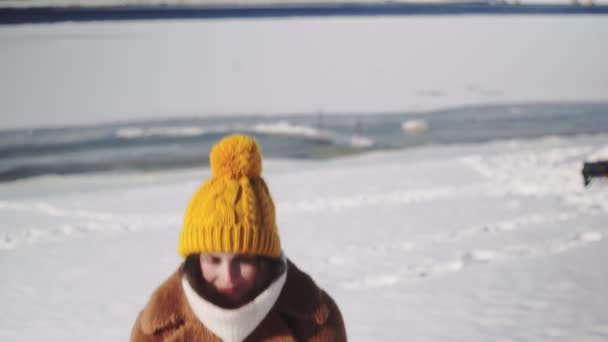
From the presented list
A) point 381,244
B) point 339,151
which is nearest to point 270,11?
point 339,151

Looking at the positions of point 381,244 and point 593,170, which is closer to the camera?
point 381,244

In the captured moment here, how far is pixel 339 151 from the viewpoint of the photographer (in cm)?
418

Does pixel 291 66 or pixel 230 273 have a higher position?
pixel 230 273

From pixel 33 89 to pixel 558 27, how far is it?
3685 mm

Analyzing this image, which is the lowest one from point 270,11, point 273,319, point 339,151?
point 339,151

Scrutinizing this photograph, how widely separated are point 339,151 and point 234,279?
3353mm

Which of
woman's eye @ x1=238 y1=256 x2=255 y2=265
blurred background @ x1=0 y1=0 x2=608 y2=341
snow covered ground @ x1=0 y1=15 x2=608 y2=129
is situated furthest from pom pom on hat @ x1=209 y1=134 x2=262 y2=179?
snow covered ground @ x1=0 y1=15 x2=608 y2=129

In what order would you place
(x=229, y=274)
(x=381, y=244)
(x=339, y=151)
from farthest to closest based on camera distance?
(x=339, y=151)
(x=381, y=244)
(x=229, y=274)

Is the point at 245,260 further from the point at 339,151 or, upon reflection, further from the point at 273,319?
the point at 339,151

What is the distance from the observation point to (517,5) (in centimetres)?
455

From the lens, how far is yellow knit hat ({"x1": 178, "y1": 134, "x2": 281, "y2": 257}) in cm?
84

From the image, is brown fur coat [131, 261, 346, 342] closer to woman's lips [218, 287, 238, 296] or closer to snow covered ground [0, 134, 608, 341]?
woman's lips [218, 287, 238, 296]

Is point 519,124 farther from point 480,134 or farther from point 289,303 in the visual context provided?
point 289,303

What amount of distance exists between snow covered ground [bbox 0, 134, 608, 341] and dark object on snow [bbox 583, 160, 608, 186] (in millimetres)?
60
